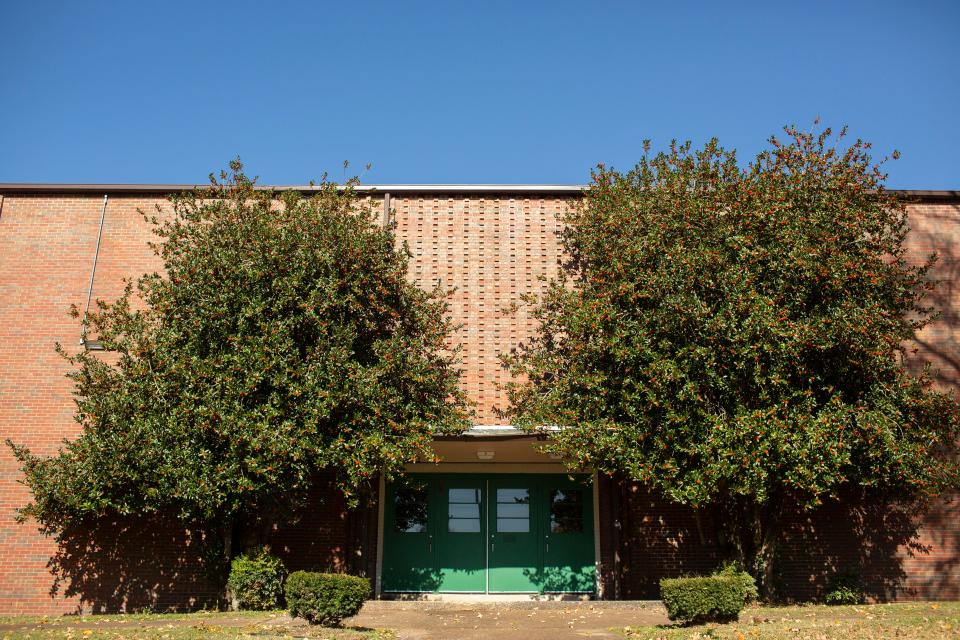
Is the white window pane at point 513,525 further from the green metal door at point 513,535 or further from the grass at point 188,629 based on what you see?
the grass at point 188,629

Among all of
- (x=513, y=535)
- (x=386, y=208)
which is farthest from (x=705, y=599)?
(x=386, y=208)

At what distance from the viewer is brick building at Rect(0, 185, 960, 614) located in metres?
15.3

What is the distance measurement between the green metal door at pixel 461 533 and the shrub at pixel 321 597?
5449 mm

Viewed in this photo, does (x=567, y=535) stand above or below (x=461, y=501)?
below

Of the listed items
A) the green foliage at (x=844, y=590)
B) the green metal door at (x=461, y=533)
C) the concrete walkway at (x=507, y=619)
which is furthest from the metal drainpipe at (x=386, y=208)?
the green foliage at (x=844, y=590)

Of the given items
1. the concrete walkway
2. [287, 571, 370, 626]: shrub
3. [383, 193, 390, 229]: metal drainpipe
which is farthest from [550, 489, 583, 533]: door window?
[383, 193, 390, 229]: metal drainpipe

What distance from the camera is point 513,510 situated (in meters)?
16.6

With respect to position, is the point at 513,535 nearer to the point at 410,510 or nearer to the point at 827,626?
the point at 410,510

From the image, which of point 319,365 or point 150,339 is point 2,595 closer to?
point 150,339

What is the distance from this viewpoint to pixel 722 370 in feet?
42.9

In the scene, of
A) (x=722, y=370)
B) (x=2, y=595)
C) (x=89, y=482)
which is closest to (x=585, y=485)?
(x=722, y=370)

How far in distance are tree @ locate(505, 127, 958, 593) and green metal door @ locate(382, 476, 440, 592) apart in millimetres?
3473

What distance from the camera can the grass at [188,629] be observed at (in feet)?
33.4

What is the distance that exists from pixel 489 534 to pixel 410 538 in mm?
1611
